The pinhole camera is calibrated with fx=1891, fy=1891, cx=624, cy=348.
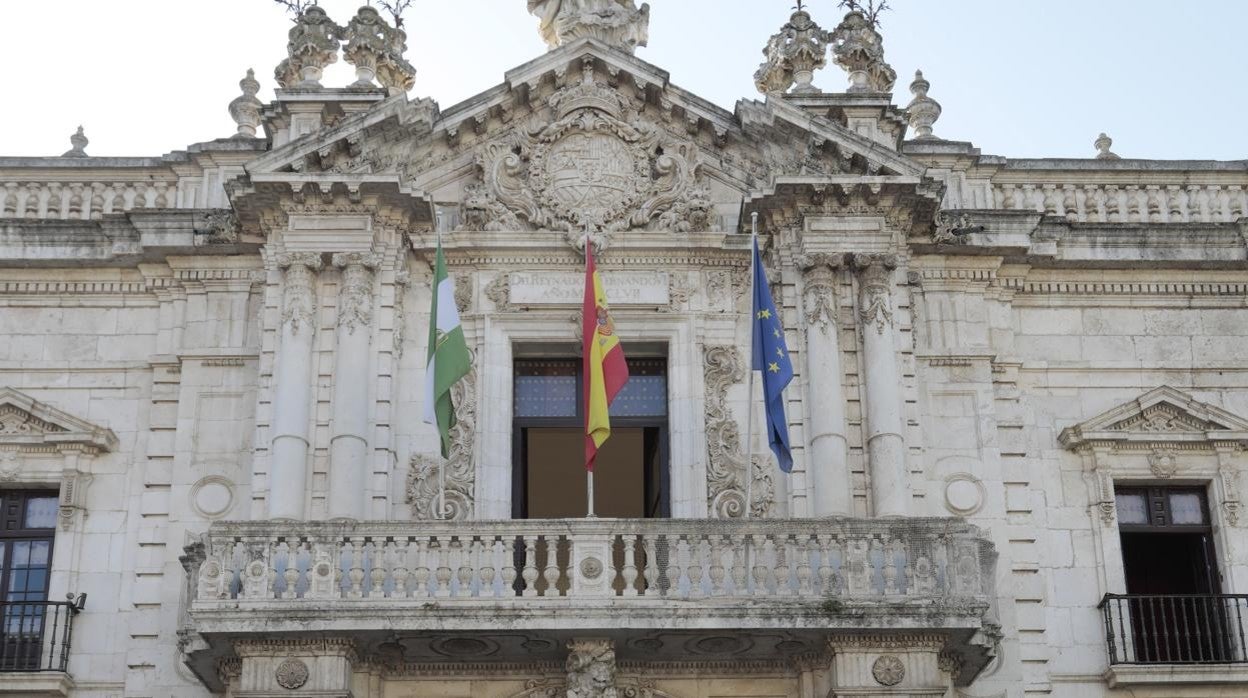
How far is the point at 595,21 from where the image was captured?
2148cm

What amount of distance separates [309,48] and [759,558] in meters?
7.99

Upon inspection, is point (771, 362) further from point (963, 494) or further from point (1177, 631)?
point (1177, 631)

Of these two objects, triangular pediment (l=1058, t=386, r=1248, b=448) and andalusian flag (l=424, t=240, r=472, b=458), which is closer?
andalusian flag (l=424, t=240, r=472, b=458)

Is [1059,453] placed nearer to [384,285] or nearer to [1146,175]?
[1146,175]

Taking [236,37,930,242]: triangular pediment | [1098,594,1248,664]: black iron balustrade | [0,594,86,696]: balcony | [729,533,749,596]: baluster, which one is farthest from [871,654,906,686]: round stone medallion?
[0,594,86,696]: balcony

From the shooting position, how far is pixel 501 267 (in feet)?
65.9

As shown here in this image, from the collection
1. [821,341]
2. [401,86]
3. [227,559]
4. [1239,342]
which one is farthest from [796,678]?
[401,86]

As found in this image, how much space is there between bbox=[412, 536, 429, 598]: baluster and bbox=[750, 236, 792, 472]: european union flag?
137 inches

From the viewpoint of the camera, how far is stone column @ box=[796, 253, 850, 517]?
731 inches

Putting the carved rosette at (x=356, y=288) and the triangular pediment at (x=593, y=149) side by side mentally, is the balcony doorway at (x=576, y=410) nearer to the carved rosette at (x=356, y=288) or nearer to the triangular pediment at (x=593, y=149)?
the triangular pediment at (x=593, y=149)

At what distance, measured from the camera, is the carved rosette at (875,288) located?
1933cm

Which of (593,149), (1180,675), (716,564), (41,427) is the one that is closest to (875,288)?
(593,149)

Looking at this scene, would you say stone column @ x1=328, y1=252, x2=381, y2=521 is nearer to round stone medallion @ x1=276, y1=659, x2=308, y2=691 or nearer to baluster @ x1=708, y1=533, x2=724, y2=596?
round stone medallion @ x1=276, y1=659, x2=308, y2=691

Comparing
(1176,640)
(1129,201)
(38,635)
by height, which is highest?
(1129,201)
